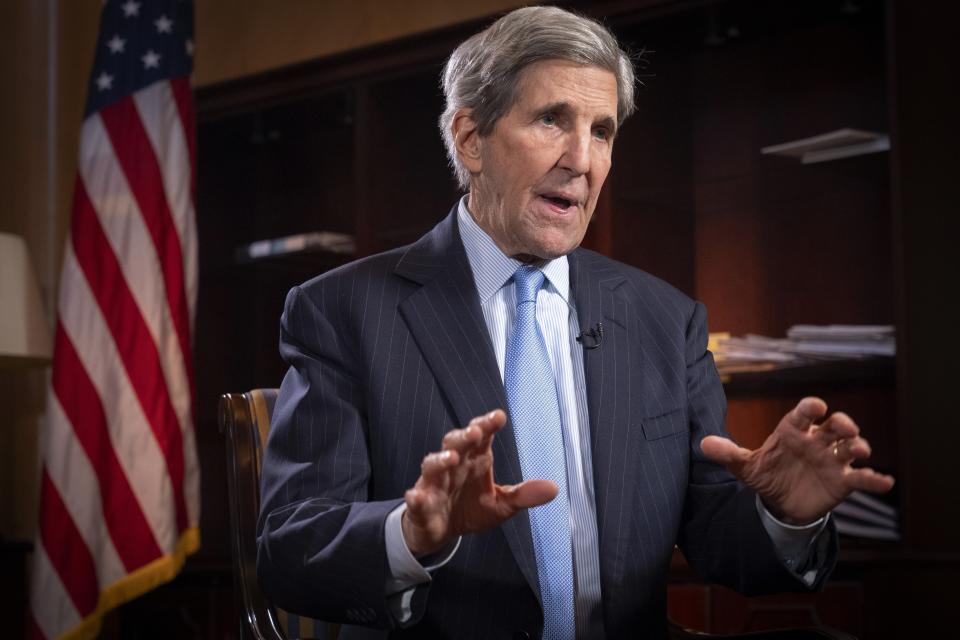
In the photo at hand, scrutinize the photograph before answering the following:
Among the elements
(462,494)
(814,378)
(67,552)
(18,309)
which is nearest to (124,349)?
(18,309)

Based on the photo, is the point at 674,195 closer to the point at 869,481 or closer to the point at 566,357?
the point at 566,357

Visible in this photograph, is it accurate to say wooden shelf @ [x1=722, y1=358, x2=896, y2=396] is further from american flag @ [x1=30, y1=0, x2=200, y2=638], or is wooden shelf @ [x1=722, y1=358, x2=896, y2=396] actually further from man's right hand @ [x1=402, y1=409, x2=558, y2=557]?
man's right hand @ [x1=402, y1=409, x2=558, y2=557]

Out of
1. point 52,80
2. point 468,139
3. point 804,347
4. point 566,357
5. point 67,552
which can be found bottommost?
point 67,552

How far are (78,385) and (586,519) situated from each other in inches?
107

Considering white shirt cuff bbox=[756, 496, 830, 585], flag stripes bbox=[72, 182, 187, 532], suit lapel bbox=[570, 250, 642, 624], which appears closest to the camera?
white shirt cuff bbox=[756, 496, 830, 585]

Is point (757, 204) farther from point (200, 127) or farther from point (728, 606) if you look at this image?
point (200, 127)

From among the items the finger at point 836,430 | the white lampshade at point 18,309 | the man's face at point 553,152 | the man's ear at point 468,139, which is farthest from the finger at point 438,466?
the white lampshade at point 18,309

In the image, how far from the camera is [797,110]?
3.87 m

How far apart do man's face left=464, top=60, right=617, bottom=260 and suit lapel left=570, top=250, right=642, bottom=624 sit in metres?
0.14

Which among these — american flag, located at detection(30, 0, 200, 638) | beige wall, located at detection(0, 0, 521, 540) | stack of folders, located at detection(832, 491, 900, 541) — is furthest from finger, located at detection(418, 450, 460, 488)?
beige wall, located at detection(0, 0, 521, 540)

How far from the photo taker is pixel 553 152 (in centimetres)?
179

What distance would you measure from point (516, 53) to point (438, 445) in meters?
0.61

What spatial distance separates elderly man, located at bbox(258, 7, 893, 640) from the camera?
1634 mm

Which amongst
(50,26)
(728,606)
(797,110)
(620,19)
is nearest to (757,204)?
(797,110)
